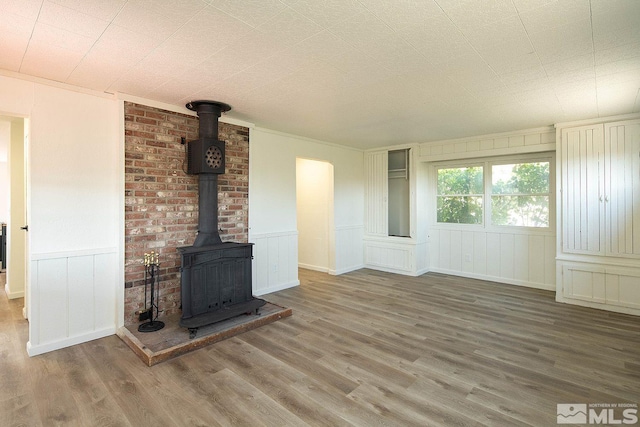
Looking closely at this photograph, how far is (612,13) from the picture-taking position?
1.86 m

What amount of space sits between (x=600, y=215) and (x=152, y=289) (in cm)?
542

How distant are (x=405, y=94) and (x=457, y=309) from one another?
8.90ft

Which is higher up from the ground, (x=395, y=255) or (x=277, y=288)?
(x=395, y=255)

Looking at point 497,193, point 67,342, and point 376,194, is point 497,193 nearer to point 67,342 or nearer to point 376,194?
point 376,194

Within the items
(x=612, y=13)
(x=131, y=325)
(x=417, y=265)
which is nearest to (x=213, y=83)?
(x=131, y=325)

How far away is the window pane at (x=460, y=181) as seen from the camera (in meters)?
5.70

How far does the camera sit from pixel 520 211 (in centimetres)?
526

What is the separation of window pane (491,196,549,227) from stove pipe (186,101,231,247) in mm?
4601

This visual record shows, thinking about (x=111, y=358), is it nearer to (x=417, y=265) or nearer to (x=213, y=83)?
(x=213, y=83)

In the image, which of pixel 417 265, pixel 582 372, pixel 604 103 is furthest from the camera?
pixel 417 265

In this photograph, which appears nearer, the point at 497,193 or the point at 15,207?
the point at 15,207

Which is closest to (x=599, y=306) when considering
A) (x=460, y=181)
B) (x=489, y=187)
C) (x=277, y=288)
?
(x=489, y=187)

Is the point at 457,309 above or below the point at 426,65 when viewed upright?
below

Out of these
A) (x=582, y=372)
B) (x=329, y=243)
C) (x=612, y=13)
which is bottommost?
(x=582, y=372)
